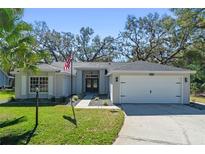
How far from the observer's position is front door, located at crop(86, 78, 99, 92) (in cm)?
3734

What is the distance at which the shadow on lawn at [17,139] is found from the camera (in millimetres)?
10037

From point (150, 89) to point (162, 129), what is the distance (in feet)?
35.3

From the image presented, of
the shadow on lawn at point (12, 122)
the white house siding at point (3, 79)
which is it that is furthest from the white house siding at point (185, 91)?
the white house siding at point (3, 79)

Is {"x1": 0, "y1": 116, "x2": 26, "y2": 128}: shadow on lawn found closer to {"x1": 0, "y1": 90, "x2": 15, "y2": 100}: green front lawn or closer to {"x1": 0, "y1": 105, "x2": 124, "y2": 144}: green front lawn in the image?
{"x1": 0, "y1": 105, "x2": 124, "y2": 144}: green front lawn

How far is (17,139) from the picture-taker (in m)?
10.5

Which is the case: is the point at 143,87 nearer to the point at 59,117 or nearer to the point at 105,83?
the point at 59,117

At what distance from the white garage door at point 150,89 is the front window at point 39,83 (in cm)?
693

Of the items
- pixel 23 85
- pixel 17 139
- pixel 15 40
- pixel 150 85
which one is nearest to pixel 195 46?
pixel 150 85

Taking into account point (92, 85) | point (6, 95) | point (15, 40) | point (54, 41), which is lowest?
point (6, 95)

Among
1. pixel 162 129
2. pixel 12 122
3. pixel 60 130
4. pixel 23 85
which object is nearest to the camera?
pixel 60 130

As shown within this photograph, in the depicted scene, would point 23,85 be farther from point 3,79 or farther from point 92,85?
point 3,79
